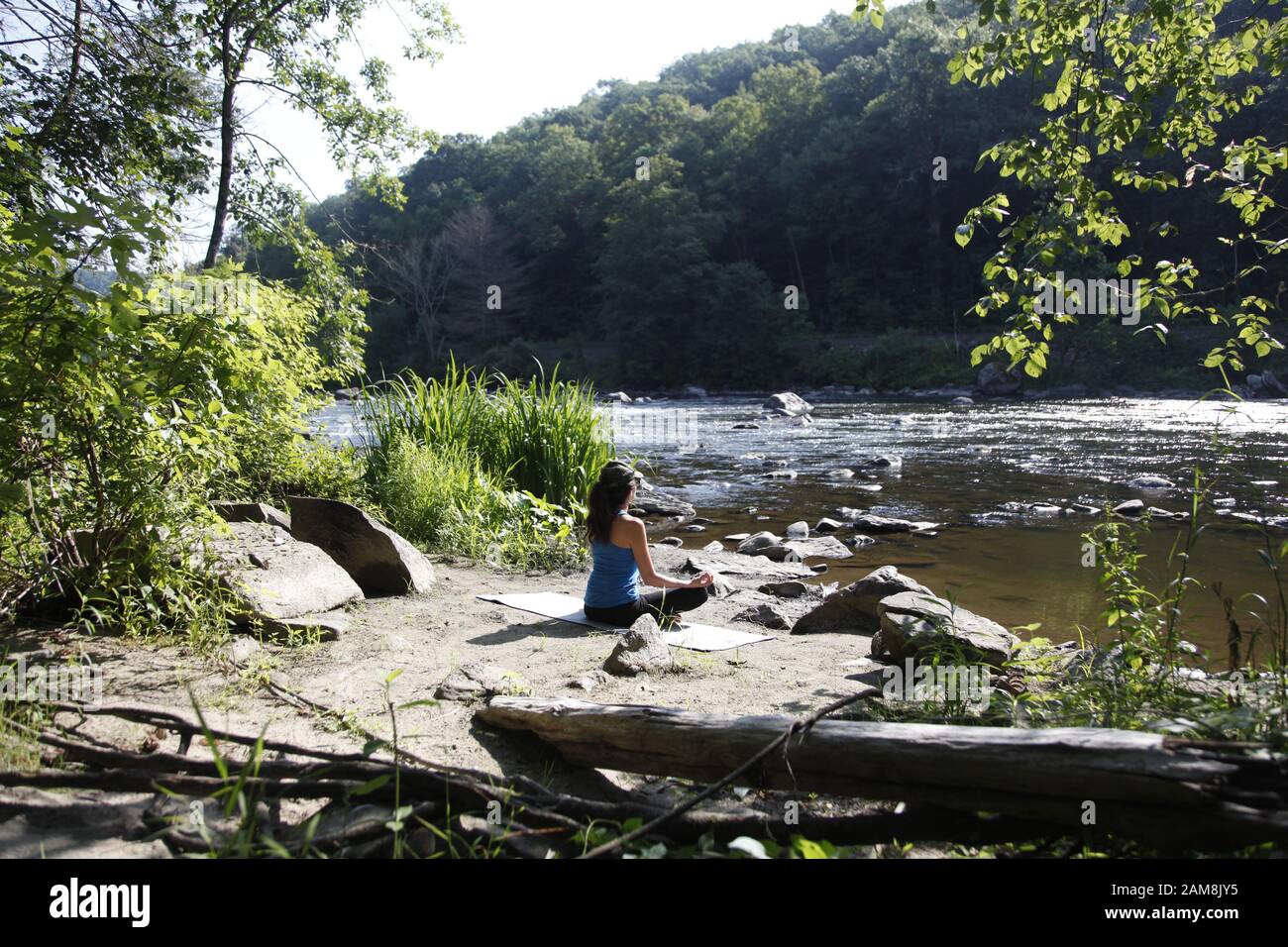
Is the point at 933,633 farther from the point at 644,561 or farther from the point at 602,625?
the point at 602,625

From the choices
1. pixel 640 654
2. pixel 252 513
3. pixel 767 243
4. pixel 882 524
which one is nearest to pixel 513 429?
pixel 252 513

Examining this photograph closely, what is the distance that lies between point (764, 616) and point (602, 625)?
122 cm

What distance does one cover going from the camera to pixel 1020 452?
625 inches

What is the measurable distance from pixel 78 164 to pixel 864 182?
168ft

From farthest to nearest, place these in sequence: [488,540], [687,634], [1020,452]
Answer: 1. [1020,452]
2. [488,540]
3. [687,634]

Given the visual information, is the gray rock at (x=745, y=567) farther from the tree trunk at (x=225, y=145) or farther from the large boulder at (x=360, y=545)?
the tree trunk at (x=225, y=145)

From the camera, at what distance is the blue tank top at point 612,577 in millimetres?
5098

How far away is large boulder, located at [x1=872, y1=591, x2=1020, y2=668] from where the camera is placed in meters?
3.89

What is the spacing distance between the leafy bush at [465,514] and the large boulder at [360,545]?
1.32 metres

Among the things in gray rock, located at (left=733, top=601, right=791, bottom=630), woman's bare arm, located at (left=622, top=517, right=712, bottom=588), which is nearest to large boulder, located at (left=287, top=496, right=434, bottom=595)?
woman's bare arm, located at (left=622, top=517, right=712, bottom=588)

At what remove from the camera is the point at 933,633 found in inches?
152

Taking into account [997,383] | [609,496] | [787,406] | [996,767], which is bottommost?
[996,767]
